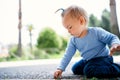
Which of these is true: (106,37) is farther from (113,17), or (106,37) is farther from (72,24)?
(113,17)

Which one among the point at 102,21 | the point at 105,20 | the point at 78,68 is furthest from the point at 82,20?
the point at 102,21

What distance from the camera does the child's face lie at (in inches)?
57.6

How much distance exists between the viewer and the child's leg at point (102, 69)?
1.34m

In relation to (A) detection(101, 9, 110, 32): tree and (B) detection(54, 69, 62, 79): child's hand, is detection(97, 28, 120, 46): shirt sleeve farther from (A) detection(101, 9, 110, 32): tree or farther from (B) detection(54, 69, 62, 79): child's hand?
(A) detection(101, 9, 110, 32): tree

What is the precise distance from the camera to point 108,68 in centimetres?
135

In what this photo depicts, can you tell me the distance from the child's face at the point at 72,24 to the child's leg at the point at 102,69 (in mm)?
190

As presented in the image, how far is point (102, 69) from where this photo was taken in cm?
135

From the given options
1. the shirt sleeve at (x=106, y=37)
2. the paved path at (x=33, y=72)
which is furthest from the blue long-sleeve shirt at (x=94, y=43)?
the paved path at (x=33, y=72)

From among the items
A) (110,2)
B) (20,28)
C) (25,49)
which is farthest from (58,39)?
(110,2)

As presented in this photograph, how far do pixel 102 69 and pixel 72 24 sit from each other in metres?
0.29

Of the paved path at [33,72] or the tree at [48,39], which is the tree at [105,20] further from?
the paved path at [33,72]

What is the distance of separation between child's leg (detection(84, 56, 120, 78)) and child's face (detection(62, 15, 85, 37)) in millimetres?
190

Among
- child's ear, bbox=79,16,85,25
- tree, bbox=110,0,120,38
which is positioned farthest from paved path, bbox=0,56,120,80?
tree, bbox=110,0,120,38

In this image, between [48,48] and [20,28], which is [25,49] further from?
[48,48]
